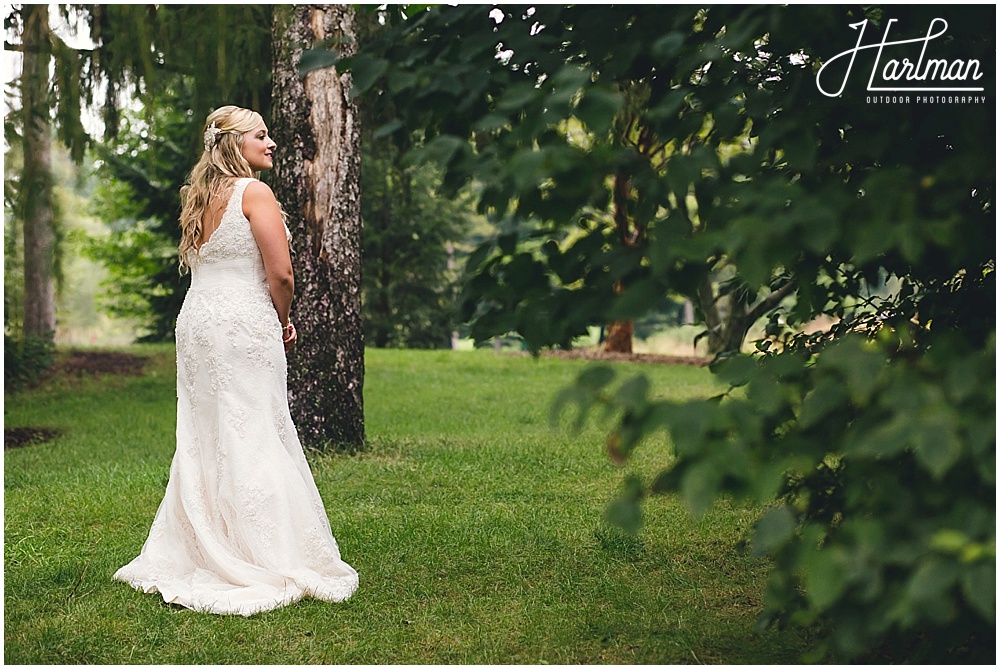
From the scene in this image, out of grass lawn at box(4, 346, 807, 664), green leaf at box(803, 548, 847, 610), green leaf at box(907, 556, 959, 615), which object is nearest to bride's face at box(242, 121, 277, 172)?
grass lawn at box(4, 346, 807, 664)

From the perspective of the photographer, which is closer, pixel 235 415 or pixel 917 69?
pixel 917 69

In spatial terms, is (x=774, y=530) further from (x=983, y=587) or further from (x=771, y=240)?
(x=771, y=240)

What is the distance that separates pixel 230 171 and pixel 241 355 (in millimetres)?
794

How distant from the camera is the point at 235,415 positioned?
→ 423cm

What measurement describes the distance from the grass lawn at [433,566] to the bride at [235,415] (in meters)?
0.23

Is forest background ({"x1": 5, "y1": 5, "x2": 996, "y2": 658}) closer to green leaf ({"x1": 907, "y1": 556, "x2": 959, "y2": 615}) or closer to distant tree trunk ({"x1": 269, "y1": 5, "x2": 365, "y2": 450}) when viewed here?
green leaf ({"x1": 907, "y1": 556, "x2": 959, "y2": 615})

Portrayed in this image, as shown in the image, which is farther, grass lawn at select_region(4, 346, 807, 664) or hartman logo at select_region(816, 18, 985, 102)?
grass lawn at select_region(4, 346, 807, 664)

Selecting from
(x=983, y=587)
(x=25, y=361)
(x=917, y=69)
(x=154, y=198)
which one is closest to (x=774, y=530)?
(x=983, y=587)

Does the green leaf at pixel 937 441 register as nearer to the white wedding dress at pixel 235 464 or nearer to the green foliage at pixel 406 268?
the white wedding dress at pixel 235 464

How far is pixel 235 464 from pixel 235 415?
0.21 m

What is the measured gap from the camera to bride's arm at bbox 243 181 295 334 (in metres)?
4.20

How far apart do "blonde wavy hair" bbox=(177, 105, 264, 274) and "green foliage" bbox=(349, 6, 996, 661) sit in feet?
5.57

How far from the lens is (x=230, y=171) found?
427cm

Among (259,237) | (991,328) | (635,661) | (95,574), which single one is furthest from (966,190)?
(95,574)
